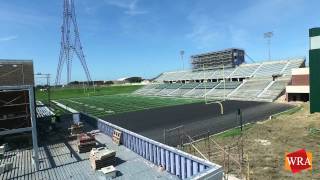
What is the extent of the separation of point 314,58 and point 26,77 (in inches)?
1251


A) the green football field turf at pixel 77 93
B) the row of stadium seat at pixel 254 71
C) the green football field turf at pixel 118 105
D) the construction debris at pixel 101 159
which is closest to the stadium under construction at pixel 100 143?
the construction debris at pixel 101 159

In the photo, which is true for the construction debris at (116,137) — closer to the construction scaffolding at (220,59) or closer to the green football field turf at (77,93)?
the green football field turf at (77,93)

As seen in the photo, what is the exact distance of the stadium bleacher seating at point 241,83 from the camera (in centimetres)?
5747

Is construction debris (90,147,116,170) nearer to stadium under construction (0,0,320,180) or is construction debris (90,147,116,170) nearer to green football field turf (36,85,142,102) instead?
stadium under construction (0,0,320,180)

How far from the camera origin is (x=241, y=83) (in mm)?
67938

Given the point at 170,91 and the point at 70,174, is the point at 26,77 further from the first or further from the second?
the point at 170,91

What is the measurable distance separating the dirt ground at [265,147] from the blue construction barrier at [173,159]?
14.1 feet

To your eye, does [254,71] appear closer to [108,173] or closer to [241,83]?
[241,83]

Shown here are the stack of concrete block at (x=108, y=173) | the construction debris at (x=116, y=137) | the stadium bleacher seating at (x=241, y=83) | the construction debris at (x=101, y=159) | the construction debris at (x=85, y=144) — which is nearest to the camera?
the stack of concrete block at (x=108, y=173)

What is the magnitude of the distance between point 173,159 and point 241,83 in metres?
60.9

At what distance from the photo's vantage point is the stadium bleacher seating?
189 ft

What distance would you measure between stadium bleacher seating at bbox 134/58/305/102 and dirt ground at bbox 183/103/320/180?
27509 millimetres

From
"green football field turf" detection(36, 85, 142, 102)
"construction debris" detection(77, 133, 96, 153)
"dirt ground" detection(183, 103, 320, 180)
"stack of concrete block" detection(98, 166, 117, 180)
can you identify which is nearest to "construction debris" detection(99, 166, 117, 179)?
"stack of concrete block" detection(98, 166, 117, 180)

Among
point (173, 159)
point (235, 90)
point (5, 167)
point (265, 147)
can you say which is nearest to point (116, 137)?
point (173, 159)
